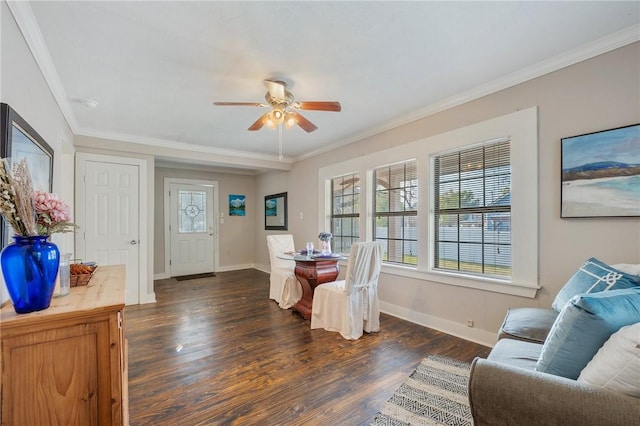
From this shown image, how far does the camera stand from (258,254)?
7051 mm

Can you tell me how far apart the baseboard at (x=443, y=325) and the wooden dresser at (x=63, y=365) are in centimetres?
285

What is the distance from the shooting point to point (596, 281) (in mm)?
1607

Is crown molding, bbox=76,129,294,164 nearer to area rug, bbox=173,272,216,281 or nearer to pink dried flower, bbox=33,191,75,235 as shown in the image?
area rug, bbox=173,272,216,281

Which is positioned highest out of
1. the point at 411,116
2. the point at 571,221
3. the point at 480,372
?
the point at 411,116

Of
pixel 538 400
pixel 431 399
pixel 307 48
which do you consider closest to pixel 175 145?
pixel 307 48

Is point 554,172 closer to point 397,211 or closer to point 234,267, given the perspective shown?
point 397,211

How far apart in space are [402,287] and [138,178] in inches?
161

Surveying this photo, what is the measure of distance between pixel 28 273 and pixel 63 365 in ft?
1.24

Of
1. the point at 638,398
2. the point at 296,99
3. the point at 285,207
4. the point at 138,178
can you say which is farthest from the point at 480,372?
the point at 285,207

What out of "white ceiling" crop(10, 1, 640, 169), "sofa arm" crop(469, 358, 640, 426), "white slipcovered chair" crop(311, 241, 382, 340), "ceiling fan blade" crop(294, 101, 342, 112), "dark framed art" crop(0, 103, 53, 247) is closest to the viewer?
"sofa arm" crop(469, 358, 640, 426)

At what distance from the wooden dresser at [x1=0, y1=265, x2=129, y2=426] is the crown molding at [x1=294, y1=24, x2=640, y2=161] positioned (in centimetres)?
323

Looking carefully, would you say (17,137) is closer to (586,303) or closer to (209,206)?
(586,303)

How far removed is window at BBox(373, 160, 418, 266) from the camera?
137 inches

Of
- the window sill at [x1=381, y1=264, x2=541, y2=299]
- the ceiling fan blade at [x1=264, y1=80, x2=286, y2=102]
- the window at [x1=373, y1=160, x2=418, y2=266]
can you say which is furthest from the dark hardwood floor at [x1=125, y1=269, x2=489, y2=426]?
the ceiling fan blade at [x1=264, y1=80, x2=286, y2=102]
